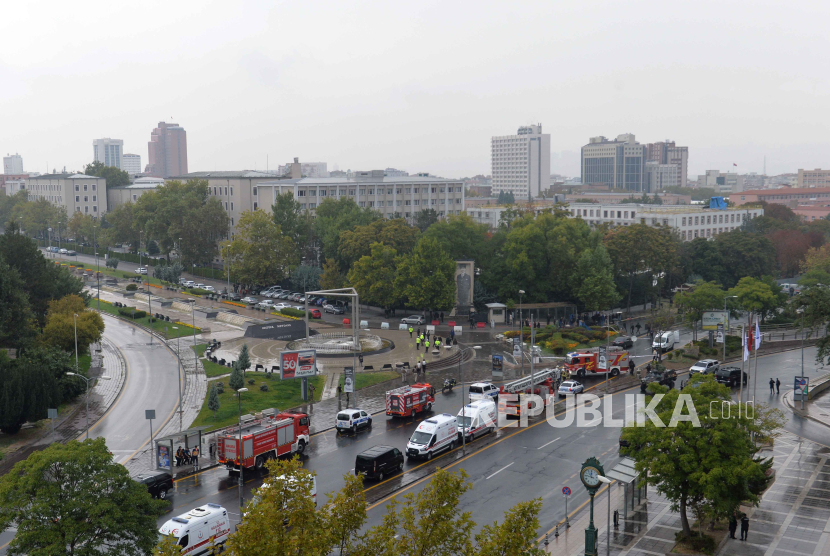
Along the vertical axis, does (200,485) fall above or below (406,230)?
below

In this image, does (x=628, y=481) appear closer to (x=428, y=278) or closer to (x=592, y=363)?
(x=592, y=363)

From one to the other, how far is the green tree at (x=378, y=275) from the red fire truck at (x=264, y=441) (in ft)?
138

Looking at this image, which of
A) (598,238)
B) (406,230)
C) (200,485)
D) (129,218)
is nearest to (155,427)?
(200,485)

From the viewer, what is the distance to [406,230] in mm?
91125

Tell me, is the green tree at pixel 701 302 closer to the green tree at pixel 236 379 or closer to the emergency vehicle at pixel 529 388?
the emergency vehicle at pixel 529 388

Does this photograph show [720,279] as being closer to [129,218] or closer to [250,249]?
[250,249]

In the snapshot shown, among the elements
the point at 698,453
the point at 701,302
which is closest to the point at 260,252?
the point at 701,302

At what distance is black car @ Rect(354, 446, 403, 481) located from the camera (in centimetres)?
3438

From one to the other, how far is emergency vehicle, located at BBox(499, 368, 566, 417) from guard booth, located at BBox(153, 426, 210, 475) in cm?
1783

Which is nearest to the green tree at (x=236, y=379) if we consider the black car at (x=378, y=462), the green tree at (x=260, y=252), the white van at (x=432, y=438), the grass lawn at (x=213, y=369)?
the grass lawn at (x=213, y=369)

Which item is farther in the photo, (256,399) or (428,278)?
(428,278)

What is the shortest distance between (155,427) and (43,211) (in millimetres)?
121370

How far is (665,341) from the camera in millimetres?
65438

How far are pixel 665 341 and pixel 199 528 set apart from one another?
160ft
